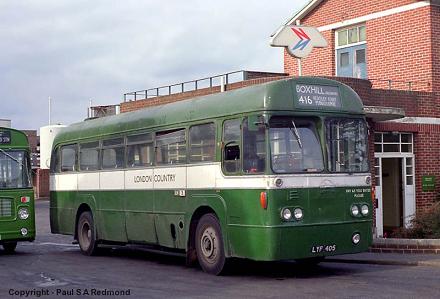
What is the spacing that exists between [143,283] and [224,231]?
1.56 metres

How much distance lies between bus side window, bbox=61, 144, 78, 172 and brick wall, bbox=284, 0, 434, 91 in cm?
905

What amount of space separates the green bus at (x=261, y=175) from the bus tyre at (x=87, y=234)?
A: 2.68 m

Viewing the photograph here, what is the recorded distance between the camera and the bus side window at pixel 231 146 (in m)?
11.5

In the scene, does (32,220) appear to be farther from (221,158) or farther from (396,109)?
(396,109)

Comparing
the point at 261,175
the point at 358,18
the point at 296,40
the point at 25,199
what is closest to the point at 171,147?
the point at 261,175

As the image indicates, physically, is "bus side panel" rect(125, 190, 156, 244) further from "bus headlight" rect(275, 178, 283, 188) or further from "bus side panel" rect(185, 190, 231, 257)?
"bus headlight" rect(275, 178, 283, 188)

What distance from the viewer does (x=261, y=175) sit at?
36.0ft

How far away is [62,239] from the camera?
22.6 meters

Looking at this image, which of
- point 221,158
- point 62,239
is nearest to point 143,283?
point 221,158

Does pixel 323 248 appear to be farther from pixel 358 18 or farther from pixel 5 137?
pixel 358 18

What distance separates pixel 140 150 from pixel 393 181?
8.49 m

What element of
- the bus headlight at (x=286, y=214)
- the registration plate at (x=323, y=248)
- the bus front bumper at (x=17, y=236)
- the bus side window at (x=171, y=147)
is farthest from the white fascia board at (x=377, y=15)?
the bus front bumper at (x=17, y=236)

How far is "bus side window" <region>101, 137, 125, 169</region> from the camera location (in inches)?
598

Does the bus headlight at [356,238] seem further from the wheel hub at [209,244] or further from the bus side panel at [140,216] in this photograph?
the bus side panel at [140,216]
